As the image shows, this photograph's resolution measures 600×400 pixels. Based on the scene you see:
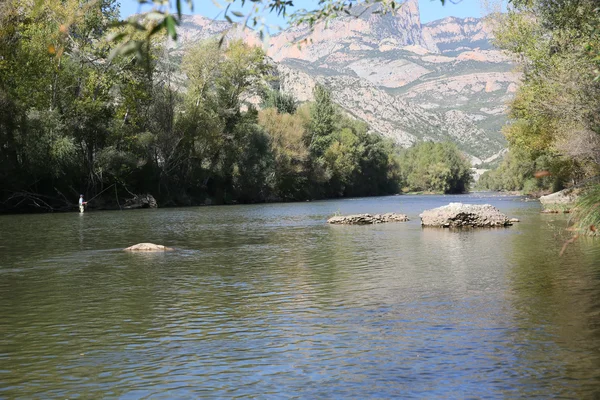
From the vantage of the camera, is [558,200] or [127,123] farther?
[127,123]

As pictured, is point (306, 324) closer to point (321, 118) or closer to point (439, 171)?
point (321, 118)

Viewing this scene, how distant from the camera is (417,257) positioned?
66.6 feet

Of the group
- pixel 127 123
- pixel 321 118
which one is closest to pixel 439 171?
pixel 321 118

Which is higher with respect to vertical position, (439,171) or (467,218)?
(439,171)

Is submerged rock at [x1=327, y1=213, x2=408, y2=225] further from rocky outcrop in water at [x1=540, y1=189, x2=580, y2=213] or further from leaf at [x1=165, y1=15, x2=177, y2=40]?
leaf at [x1=165, y1=15, x2=177, y2=40]

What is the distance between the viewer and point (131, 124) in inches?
2729

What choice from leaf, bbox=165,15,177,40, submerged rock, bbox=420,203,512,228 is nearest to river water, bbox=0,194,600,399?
leaf, bbox=165,15,177,40

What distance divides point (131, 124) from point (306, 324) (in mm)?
61538

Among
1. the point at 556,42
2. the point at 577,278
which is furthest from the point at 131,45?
the point at 556,42

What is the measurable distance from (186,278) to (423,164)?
170 metres

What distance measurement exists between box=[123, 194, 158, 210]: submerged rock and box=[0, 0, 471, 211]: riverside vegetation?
43.8 inches

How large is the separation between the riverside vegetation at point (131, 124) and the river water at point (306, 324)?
23.8 meters

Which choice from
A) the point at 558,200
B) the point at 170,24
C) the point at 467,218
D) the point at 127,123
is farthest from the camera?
the point at 127,123

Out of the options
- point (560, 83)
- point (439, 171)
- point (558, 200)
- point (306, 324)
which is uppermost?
point (439, 171)
